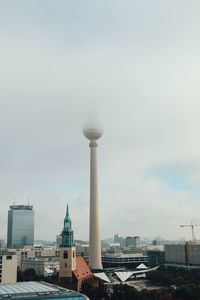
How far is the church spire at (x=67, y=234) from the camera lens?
82500 millimetres

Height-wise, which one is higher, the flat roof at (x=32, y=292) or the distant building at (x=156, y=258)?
the distant building at (x=156, y=258)

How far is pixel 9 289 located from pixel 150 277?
6596 centimetres

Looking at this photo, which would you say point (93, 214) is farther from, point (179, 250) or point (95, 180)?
point (179, 250)

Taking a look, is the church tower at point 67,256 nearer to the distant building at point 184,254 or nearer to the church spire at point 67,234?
the church spire at point 67,234

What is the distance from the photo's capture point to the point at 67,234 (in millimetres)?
83000

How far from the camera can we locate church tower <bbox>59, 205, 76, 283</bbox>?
7937 cm

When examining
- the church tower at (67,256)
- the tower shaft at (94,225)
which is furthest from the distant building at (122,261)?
the church tower at (67,256)

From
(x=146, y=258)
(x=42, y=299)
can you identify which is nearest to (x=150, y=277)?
(x=146, y=258)

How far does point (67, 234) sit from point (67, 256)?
14.2 ft

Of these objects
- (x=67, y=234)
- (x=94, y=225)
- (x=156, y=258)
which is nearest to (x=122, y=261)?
(x=156, y=258)

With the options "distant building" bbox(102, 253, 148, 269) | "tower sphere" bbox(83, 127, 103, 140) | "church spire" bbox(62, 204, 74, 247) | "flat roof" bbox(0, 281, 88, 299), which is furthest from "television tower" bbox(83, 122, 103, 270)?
"flat roof" bbox(0, 281, 88, 299)

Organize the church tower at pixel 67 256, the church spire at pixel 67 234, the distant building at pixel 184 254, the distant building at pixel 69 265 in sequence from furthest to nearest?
1. the distant building at pixel 184 254
2. the church spire at pixel 67 234
3. the church tower at pixel 67 256
4. the distant building at pixel 69 265

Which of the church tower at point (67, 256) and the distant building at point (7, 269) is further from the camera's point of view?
the distant building at point (7, 269)

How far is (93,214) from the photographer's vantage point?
370ft
